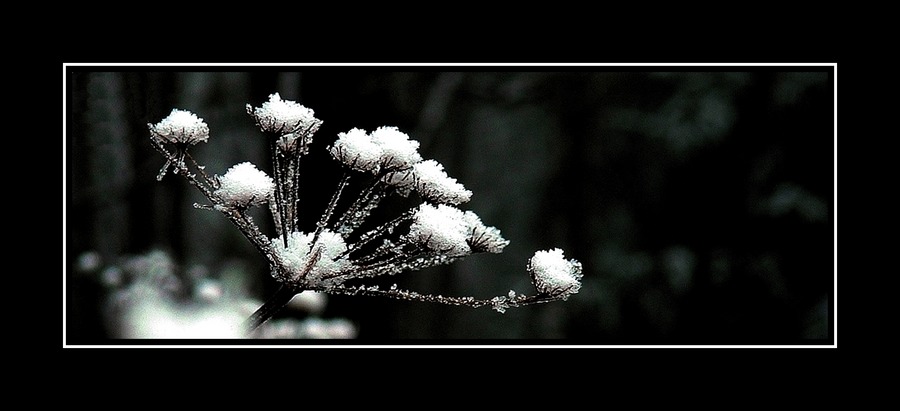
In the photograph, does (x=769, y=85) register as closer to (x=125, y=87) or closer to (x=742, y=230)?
(x=742, y=230)

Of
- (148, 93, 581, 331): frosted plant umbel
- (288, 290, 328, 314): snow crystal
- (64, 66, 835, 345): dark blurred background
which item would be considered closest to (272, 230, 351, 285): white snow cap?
(148, 93, 581, 331): frosted plant umbel

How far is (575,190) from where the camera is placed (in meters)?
3.59

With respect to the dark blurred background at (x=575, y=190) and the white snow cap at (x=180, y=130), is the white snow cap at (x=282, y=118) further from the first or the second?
the dark blurred background at (x=575, y=190)

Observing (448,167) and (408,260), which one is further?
(448,167)

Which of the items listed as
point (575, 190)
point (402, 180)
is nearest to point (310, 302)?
point (402, 180)

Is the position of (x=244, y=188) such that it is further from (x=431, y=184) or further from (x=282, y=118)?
(x=431, y=184)

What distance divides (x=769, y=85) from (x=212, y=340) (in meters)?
2.48

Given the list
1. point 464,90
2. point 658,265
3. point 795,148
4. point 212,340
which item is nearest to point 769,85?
point 795,148

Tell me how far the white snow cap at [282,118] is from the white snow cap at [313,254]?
11cm

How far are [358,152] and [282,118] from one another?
3.4 inches

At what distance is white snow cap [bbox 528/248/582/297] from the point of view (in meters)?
0.90

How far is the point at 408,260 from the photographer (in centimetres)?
91

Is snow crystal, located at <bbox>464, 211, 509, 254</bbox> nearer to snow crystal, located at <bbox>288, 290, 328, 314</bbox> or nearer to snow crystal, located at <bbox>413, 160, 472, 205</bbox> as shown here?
snow crystal, located at <bbox>413, 160, 472, 205</bbox>

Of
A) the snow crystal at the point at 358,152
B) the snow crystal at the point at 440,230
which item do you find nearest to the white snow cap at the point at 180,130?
the snow crystal at the point at 358,152
